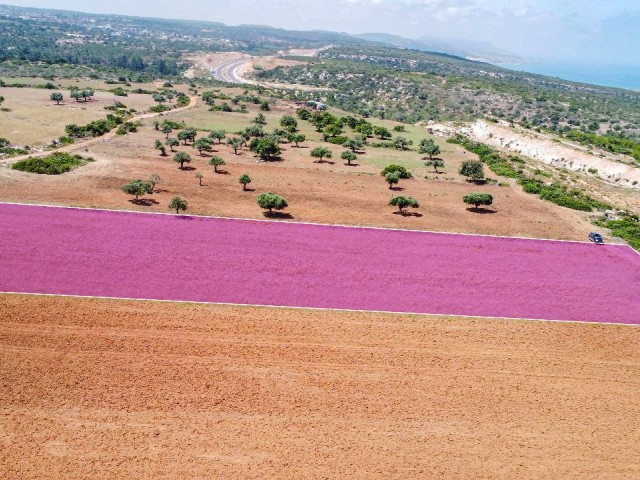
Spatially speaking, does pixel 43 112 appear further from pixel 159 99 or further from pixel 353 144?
pixel 353 144

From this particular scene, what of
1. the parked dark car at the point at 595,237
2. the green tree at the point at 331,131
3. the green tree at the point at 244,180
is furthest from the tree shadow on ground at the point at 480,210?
the green tree at the point at 331,131

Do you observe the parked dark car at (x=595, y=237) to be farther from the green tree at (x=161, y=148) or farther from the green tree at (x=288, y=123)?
the green tree at (x=288, y=123)

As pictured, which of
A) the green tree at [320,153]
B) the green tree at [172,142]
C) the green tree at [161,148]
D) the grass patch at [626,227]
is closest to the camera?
the grass patch at [626,227]

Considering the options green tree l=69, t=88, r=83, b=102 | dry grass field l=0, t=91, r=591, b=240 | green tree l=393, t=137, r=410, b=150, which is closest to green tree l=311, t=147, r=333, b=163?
dry grass field l=0, t=91, r=591, b=240

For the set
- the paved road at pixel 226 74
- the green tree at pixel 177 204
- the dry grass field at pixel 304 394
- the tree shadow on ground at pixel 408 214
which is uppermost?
the paved road at pixel 226 74

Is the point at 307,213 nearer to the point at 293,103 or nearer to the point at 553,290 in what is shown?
the point at 553,290

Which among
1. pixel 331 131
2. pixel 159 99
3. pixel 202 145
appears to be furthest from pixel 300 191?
pixel 159 99

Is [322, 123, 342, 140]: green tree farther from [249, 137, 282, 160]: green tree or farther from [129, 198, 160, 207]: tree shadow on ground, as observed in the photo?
[129, 198, 160, 207]: tree shadow on ground
